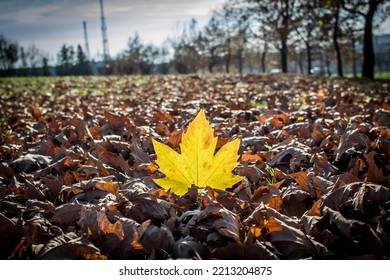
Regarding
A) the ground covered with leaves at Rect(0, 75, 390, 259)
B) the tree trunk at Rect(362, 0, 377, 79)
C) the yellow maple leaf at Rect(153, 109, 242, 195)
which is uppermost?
the tree trunk at Rect(362, 0, 377, 79)

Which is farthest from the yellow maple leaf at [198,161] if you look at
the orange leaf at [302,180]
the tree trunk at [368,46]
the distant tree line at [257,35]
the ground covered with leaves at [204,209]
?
the tree trunk at [368,46]

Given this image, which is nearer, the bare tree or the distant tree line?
the distant tree line

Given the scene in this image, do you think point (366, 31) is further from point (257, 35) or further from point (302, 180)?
point (302, 180)

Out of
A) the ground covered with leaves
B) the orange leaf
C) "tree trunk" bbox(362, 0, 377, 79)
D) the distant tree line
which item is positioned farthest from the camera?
"tree trunk" bbox(362, 0, 377, 79)

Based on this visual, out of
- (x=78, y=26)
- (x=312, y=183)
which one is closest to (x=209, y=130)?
(x=312, y=183)

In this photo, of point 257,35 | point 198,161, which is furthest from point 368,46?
point 198,161

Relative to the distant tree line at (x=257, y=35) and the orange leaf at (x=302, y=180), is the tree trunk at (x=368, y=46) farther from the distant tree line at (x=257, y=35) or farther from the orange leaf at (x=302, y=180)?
the orange leaf at (x=302, y=180)

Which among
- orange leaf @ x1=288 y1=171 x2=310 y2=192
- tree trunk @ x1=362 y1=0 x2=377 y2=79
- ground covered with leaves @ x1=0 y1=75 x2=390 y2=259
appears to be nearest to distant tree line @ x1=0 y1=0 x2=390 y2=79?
tree trunk @ x1=362 y1=0 x2=377 y2=79

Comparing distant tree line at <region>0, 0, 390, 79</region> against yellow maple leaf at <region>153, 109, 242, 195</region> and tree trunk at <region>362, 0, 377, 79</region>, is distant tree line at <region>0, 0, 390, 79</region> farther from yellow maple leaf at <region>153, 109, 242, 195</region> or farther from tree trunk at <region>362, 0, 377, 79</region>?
yellow maple leaf at <region>153, 109, 242, 195</region>

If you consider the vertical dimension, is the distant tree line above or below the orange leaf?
above

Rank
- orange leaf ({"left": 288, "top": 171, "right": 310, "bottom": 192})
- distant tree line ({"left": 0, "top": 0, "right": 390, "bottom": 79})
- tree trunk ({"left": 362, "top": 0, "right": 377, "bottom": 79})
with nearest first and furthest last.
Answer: orange leaf ({"left": 288, "top": 171, "right": 310, "bottom": 192}) < distant tree line ({"left": 0, "top": 0, "right": 390, "bottom": 79}) < tree trunk ({"left": 362, "top": 0, "right": 377, "bottom": 79})
